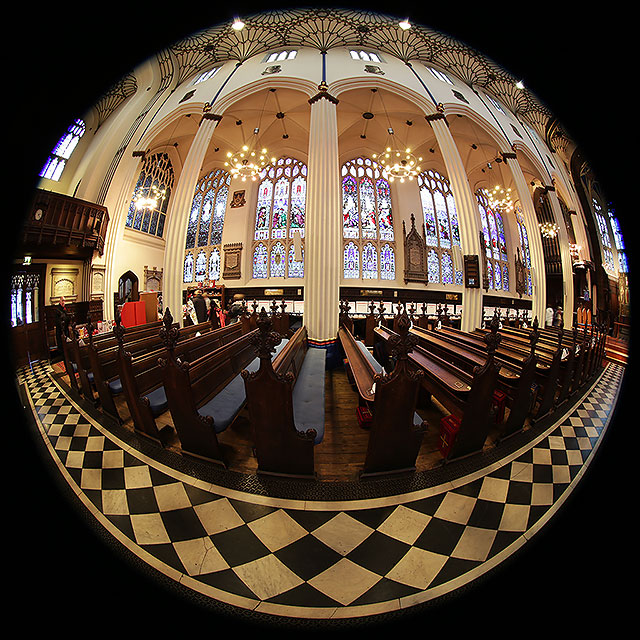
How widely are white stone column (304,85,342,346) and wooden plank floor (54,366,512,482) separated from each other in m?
2.17

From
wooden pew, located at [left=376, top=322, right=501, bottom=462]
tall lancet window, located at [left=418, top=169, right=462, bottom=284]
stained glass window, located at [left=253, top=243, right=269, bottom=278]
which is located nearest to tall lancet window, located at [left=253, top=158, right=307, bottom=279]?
stained glass window, located at [left=253, top=243, right=269, bottom=278]

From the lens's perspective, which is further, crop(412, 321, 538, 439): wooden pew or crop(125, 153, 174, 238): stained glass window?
crop(125, 153, 174, 238): stained glass window

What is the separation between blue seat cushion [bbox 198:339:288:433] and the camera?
1.64 m

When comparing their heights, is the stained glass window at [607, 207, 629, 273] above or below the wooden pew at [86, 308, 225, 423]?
above

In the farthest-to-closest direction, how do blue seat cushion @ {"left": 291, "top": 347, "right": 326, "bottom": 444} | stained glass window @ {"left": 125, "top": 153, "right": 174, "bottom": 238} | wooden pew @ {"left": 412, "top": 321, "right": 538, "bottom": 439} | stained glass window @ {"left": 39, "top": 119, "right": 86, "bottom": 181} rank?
stained glass window @ {"left": 125, "top": 153, "right": 174, "bottom": 238}
wooden pew @ {"left": 412, "top": 321, "right": 538, "bottom": 439}
blue seat cushion @ {"left": 291, "top": 347, "right": 326, "bottom": 444}
stained glass window @ {"left": 39, "top": 119, "right": 86, "bottom": 181}

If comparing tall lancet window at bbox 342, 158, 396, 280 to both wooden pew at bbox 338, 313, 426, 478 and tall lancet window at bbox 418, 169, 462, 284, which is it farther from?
wooden pew at bbox 338, 313, 426, 478

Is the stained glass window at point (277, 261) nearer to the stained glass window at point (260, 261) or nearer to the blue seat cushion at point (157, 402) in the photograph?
the stained glass window at point (260, 261)

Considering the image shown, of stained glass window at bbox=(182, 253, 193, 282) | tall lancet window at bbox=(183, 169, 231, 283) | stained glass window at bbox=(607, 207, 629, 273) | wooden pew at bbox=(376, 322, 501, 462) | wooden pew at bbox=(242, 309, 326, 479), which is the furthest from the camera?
stained glass window at bbox=(182, 253, 193, 282)

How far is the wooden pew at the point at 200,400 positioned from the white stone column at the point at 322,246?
237 cm

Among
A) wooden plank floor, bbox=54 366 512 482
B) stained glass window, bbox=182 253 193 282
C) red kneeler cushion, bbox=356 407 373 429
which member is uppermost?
stained glass window, bbox=182 253 193 282

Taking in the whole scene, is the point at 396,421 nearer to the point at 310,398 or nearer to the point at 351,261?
the point at 310,398

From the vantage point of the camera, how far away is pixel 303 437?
1.28m

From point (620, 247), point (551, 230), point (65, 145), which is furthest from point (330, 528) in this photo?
point (65, 145)

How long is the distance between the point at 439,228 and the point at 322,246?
29.6 ft
